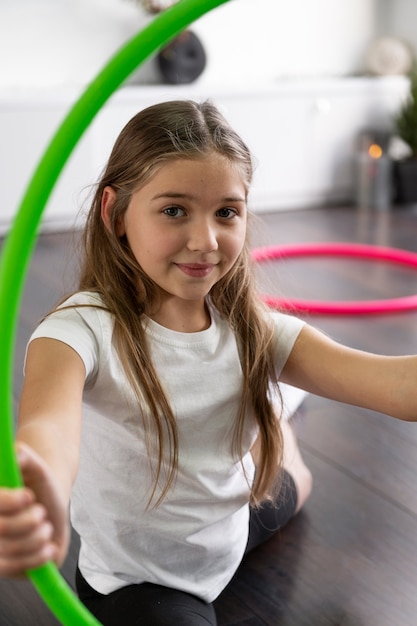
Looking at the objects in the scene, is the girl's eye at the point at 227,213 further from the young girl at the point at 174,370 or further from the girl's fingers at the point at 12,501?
the girl's fingers at the point at 12,501

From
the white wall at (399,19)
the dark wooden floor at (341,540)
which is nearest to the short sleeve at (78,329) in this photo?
the dark wooden floor at (341,540)

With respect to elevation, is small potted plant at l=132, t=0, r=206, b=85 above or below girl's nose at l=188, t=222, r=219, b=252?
below

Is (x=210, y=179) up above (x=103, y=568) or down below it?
above

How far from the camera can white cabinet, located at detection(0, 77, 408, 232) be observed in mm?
4293

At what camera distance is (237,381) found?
147 centimetres

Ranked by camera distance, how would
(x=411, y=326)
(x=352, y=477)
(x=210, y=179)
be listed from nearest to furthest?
(x=210, y=179), (x=352, y=477), (x=411, y=326)

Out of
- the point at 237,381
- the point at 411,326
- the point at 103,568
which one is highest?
the point at 237,381

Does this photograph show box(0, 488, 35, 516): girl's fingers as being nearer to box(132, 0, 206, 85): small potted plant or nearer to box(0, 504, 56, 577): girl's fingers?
box(0, 504, 56, 577): girl's fingers

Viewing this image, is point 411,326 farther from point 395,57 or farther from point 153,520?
point 395,57

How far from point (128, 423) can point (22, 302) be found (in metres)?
2.00

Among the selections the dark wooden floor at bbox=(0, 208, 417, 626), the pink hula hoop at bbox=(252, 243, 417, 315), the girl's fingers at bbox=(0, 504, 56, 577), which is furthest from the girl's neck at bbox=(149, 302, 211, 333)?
the pink hula hoop at bbox=(252, 243, 417, 315)

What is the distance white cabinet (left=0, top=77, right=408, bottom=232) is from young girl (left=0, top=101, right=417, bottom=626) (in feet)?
9.61

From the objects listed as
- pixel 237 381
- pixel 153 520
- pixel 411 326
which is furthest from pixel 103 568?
pixel 411 326

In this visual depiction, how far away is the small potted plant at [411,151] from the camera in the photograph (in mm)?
4914
